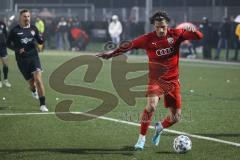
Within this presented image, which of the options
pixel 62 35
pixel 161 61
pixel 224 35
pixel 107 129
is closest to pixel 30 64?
pixel 107 129

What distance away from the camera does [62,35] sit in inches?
1710

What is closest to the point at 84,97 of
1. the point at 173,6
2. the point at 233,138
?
the point at 233,138

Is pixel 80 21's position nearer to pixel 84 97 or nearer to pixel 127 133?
pixel 84 97

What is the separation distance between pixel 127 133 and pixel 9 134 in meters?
2.11

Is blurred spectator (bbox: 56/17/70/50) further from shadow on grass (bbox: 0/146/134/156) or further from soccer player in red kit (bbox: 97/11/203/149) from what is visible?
shadow on grass (bbox: 0/146/134/156)

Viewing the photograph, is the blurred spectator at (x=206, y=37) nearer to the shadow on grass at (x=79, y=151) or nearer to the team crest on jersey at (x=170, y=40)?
the team crest on jersey at (x=170, y=40)

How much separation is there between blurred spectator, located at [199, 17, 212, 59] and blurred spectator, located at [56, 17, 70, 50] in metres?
11.1

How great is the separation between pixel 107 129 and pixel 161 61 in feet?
7.61

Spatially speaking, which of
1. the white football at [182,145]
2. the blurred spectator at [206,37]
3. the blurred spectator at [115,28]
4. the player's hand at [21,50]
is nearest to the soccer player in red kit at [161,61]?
the white football at [182,145]

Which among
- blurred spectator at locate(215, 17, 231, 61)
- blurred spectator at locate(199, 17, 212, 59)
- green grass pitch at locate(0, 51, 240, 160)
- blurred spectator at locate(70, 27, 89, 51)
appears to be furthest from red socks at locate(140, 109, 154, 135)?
blurred spectator at locate(70, 27, 89, 51)

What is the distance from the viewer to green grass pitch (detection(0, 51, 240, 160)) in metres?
9.73

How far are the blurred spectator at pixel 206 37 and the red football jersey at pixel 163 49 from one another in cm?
A: 2420

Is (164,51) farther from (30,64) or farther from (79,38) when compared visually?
(79,38)

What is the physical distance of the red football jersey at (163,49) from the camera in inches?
402
